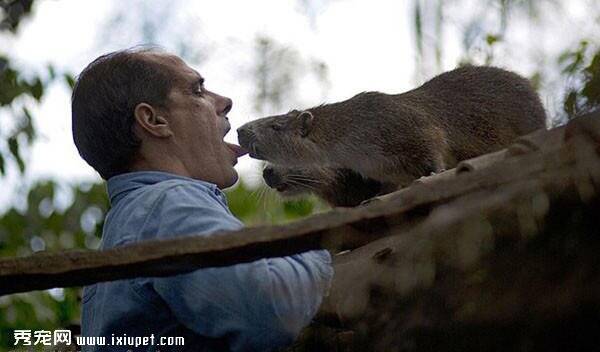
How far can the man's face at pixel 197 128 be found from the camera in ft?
9.91

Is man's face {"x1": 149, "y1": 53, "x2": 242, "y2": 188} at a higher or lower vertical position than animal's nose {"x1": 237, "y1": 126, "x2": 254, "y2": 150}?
lower

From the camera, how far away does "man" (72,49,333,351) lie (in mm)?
2227

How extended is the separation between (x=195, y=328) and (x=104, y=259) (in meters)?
0.60

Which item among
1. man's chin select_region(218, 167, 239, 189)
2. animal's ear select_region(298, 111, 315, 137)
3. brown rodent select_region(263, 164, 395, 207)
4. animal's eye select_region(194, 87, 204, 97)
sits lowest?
man's chin select_region(218, 167, 239, 189)

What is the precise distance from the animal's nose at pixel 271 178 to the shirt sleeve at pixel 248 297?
2.73m

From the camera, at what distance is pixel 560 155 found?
1732mm

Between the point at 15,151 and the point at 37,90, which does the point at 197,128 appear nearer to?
the point at 37,90

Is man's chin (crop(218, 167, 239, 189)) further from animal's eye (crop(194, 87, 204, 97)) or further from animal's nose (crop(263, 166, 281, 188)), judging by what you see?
animal's nose (crop(263, 166, 281, 188))

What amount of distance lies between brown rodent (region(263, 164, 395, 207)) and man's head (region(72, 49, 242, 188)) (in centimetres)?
177

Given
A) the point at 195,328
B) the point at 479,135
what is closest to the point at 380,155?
the point at 479,135

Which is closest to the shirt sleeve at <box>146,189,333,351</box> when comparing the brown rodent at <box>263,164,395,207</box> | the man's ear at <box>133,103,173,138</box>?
the man's ear at <box>133,103,173,138</box>

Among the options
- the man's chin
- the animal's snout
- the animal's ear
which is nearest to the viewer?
the man's chin

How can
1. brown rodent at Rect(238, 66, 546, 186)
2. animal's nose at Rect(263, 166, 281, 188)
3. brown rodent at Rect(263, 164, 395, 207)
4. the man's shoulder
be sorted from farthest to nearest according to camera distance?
1. brown rodent at Rect(238, 66, 546, 186)
2. animal's nose at Rect(263, 166, 281, 188)
3. brown rodent at Rect(263, 164, 395, 207)
4. the man's shoulder

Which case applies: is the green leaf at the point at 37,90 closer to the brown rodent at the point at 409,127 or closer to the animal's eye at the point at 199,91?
the brown rodent at the point at 409,127
